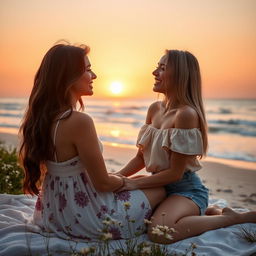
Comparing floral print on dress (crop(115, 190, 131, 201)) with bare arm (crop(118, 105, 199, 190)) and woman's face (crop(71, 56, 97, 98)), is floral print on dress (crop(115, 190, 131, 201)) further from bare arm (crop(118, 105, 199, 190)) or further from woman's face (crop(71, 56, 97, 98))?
woman's face (crop(71, 56, 97, 98))

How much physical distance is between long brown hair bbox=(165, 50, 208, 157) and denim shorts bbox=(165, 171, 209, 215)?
29 centimetres

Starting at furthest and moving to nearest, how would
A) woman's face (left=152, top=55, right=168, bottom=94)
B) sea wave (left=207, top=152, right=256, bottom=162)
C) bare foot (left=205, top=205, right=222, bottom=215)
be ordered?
sea wave (left=207, top=152, right=256, bottom=162)
bare foot (left=205, top=205, right=222, bottom=215)
woman's face (left=152, top=55, right=168, bottom=94)

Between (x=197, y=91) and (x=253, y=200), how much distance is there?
3258mm

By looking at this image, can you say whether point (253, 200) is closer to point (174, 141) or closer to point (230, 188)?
point (230, 188)

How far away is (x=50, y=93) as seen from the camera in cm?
332

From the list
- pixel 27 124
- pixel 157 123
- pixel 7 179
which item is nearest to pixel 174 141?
pixel 157 123

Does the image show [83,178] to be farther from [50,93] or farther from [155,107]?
[155,107]

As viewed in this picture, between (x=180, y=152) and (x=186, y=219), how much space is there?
0.60 meters

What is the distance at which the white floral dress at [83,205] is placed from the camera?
343 cm

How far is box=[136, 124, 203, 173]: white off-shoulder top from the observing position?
3664mm

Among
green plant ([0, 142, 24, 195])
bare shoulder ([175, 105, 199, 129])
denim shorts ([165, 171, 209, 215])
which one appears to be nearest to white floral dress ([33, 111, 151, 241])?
denim shorts ([165, 171, 209, 215])

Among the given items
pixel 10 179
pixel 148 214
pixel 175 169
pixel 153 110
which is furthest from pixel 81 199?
pixel 10 179

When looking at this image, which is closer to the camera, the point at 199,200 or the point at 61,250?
the point at 61,250

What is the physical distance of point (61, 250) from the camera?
325 cm
